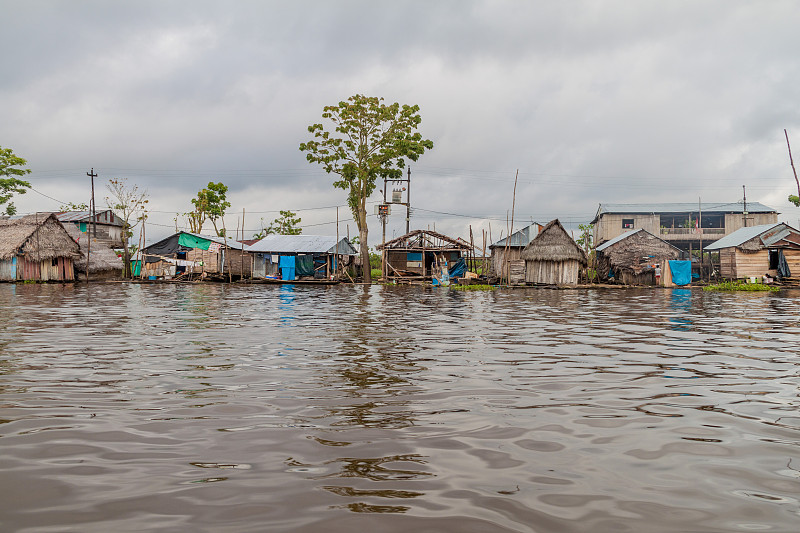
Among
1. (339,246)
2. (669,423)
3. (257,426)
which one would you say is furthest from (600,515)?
(339,246)

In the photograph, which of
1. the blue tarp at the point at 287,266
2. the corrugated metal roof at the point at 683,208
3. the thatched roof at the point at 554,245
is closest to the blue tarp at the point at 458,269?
the thatched roof at the point at 554,245

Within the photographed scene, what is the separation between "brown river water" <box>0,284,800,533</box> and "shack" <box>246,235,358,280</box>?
3250 centimetres

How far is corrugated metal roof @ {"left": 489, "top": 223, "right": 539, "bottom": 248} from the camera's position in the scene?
38906 millimetres

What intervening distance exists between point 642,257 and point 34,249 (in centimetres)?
4009

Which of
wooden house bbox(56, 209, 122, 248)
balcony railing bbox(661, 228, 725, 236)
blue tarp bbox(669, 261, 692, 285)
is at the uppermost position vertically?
wooden house bbox(56, 209, 122, 248)

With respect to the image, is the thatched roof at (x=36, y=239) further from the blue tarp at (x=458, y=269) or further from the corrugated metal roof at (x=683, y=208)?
the corrugated metal roof at (x=683, y=208)

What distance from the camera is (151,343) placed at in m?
7.86

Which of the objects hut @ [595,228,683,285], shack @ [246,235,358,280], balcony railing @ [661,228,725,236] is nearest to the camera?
hut @ [595,228,683,285]

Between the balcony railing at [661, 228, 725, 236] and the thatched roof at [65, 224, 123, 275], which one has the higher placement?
the balcony railing at [661, 228, 725, 236]

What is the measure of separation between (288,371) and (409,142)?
30921 mm

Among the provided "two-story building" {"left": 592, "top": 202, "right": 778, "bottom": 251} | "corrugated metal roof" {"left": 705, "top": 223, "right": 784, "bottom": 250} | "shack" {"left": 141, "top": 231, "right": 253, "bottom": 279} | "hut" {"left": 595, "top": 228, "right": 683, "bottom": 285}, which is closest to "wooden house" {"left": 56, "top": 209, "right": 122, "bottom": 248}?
"shack" {"left": 141, "top": 231, "right": 253, "bottom": 279}

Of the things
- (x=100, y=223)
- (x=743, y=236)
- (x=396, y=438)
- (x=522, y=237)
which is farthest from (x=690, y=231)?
(x=100, y=223)

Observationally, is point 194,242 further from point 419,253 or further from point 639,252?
point 639,252

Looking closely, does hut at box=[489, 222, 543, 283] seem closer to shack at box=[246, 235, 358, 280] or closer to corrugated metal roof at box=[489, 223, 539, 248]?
corrugated metal roof at box=[489, 223, 539, 248]
